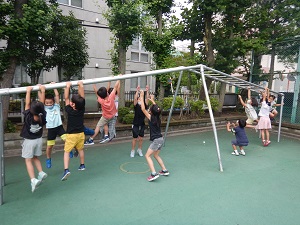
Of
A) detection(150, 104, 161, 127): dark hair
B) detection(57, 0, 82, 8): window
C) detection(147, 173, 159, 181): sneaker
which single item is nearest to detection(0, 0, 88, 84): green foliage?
detection(150, 104, 161, 127): dark hair

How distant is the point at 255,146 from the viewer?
23.1ft

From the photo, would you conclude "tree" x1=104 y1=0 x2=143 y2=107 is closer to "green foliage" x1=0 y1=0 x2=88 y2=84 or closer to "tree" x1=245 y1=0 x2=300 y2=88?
"green foliage" x1=0 y1=0 x2=88 y2=84

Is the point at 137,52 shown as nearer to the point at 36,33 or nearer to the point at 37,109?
the point at 36,33

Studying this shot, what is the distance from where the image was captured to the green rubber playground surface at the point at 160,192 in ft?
9.71

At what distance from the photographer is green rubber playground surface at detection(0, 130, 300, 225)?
2959 mm

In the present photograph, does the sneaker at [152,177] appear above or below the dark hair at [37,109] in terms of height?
below

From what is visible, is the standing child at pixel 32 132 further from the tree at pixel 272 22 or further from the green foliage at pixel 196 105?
the tree at pixel 272 22

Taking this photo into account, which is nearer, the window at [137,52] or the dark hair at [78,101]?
the dark hair at [78,101]

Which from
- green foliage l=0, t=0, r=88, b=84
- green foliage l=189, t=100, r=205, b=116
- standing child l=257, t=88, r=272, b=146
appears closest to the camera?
green foliage l=0, t=0, r=88, b=84

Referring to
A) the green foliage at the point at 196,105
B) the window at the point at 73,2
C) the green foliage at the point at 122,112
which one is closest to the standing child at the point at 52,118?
the green foliage at the point at 122,112

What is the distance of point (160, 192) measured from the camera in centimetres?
369

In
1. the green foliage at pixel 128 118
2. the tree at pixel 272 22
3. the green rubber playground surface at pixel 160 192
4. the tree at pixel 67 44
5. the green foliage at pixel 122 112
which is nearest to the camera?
the green rubber playground surface at pixel 160 192

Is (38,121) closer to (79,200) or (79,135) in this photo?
(79,135)

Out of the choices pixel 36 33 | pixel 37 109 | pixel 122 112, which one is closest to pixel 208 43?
pixel 122 112
